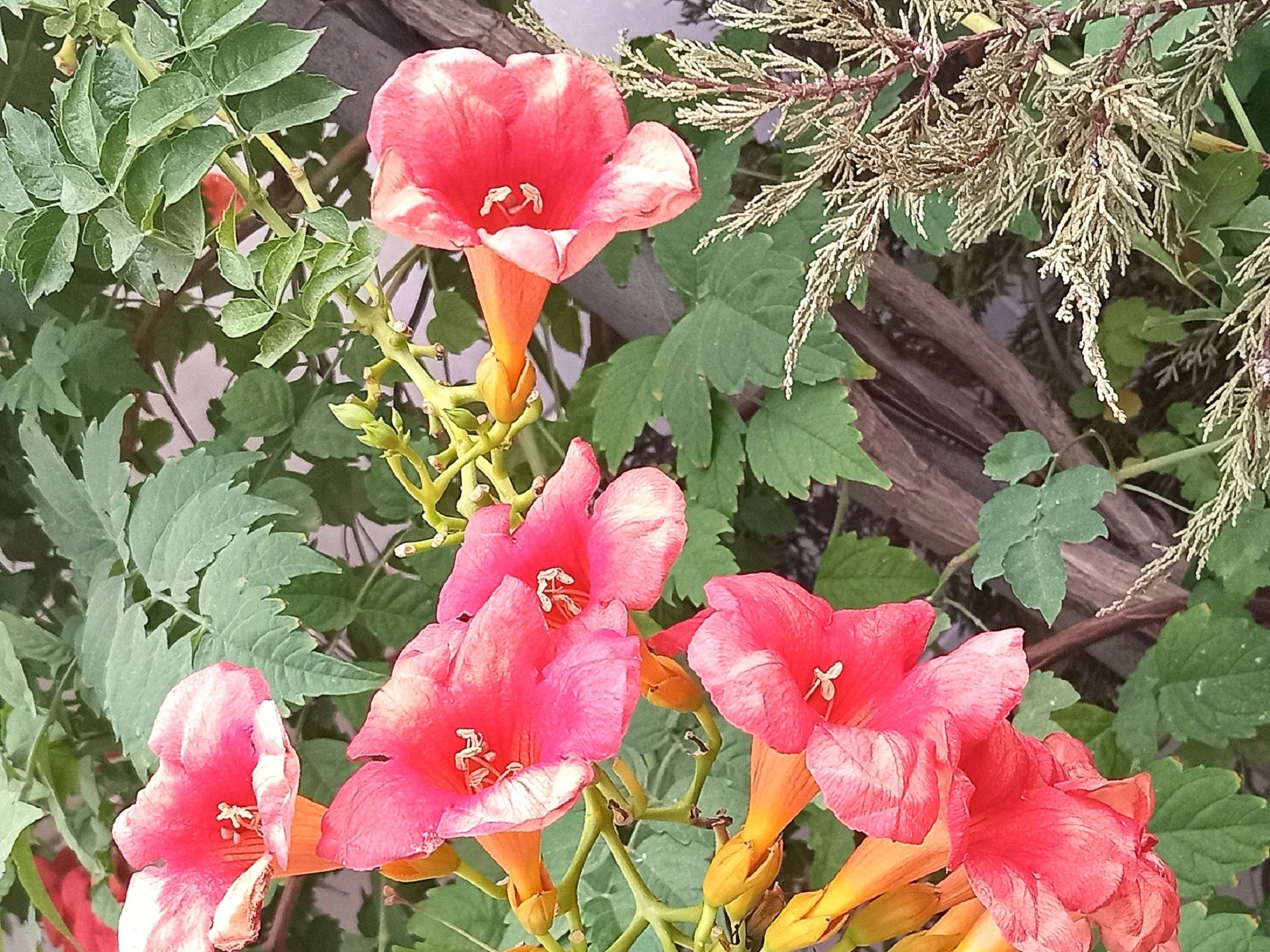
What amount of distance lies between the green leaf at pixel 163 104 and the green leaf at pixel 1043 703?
24.1 inches

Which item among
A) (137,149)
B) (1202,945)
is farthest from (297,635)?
(1202,945)

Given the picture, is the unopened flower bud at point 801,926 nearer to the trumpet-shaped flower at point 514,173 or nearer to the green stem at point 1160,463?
the trumpet-shaped flower at point 514,173

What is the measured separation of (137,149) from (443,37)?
28cm

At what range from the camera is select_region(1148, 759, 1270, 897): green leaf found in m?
0.65

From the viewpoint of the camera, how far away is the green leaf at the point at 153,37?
47 cm

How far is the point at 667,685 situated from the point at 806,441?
292mm

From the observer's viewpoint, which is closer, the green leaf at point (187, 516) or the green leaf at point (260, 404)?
the green leaf at point (187, 516)

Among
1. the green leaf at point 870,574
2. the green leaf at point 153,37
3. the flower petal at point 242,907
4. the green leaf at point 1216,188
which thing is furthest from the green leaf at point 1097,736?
the green leaf at point 153,37

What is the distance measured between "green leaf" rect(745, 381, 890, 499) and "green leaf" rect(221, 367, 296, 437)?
35 centimetres

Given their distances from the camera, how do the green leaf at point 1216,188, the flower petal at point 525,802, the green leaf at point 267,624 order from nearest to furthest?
the flower petal at point 525,802 < the green leaf at point 267,624 < the green leaf at point 1216,188

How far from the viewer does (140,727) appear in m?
0.54

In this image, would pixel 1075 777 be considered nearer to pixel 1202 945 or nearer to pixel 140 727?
pixel 1202 945

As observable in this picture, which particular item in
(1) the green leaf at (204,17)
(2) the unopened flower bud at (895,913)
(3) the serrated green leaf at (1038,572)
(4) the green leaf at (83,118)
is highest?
(1) the green leaf at (204,17)

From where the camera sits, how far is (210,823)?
36 cm
